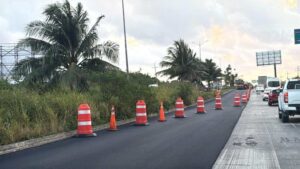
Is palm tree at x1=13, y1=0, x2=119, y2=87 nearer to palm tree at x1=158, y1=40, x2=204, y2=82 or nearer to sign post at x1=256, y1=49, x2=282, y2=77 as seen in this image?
palm tree at x1=158, y1=40, x2=204, y2=82

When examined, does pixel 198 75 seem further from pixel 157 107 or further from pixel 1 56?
pixel 157 107

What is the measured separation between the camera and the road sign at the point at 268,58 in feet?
333

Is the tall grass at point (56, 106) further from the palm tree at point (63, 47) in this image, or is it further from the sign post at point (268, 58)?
the sign post at point (268, 58)

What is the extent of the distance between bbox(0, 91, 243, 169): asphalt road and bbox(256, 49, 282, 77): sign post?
285ft

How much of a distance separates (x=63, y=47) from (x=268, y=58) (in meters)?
78.1

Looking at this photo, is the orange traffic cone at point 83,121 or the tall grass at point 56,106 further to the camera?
the orange traffic cone at point 83,121

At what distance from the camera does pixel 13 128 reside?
50.6 ft

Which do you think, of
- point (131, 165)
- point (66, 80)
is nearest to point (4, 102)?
point (131, 165)

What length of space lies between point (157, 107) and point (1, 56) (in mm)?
37603

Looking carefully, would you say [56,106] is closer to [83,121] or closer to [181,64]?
[83,121]

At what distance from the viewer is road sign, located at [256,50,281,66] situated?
101m

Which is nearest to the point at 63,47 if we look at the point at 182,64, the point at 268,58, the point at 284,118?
the point at 284,118

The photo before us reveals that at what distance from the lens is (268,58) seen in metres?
102

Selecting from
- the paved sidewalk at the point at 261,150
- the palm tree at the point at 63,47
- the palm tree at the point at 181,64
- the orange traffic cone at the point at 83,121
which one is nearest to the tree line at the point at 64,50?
the palm tree at the point at 63,47
